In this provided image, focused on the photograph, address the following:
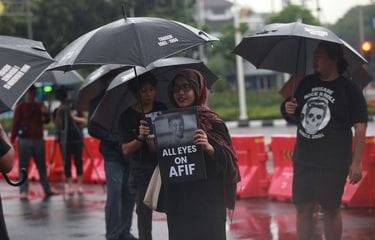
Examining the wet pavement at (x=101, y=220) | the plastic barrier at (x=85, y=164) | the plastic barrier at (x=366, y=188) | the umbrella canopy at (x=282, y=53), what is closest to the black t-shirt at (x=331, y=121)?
the umbrella canopy at (x=282, y=53)

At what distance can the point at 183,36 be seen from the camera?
498cm

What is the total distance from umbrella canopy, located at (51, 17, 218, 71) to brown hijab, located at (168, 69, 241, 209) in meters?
0.42

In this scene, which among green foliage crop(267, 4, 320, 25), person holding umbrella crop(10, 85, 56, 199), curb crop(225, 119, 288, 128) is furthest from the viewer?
green foliage crop(267, 4, 320, 25)

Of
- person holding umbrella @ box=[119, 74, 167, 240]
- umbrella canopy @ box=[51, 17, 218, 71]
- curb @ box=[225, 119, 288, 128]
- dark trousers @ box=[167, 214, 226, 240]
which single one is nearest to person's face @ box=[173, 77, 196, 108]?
umbrella canopy @ box=[51, 17, 218, 71]

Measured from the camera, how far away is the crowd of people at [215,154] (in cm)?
432

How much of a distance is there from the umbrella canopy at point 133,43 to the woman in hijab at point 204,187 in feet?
1.38

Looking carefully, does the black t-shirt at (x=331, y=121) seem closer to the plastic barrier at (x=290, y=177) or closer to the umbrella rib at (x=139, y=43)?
the umbrella rib at (x=139, y=43)

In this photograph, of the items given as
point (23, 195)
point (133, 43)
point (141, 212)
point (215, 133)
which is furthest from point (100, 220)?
point (215, 133)

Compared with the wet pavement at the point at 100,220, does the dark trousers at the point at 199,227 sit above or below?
above

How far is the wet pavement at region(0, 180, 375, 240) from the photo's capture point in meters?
7.40

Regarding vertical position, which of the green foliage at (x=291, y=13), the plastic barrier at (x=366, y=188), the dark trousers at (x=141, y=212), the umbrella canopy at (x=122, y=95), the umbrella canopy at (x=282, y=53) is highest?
the green foliage at (x=291, y=13)

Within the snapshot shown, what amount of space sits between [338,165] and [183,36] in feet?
5.16

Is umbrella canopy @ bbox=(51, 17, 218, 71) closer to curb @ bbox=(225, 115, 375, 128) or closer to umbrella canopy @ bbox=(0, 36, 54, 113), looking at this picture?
umbrella canopy @ bbox=(0, 36, 54, 113)

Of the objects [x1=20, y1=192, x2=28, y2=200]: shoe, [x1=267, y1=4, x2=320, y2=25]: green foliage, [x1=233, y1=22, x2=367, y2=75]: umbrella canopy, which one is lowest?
[x1=20, y1=192, x2=28, y2=200]: shoe
